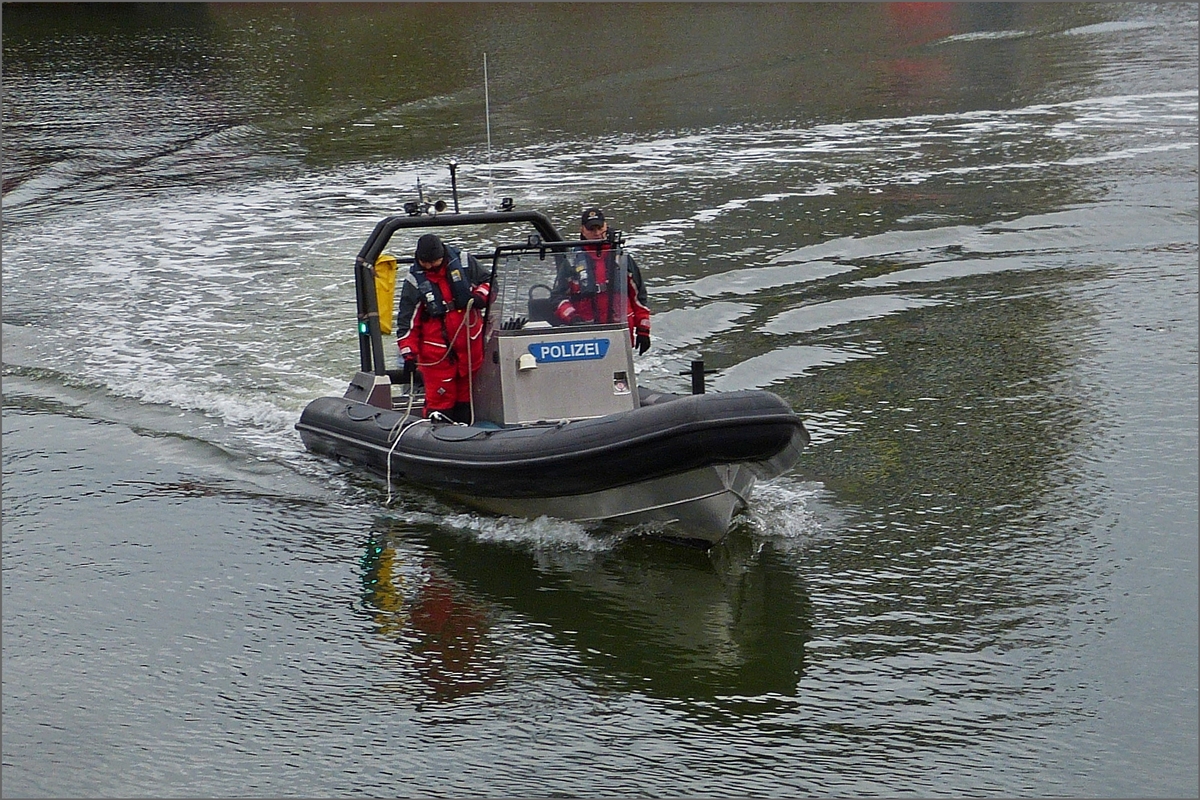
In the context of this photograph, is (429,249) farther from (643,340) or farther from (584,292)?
(643,340)

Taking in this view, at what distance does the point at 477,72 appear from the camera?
2228 cm

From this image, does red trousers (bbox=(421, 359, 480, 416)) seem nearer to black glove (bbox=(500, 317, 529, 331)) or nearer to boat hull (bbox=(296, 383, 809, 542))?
boat hull (bbox=(296, 383, 809, 542))

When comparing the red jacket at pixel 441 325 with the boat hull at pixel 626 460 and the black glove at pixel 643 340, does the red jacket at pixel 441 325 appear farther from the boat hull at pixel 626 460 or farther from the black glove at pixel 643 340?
the black glove at pixel 643 340

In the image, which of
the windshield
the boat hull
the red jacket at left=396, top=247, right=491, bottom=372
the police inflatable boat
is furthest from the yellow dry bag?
the windshield

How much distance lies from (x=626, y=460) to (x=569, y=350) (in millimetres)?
939

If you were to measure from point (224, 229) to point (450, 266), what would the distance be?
728cm

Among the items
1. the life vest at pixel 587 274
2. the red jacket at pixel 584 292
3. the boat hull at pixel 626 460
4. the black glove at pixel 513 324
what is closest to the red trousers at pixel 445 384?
the boat hull at pixel 626 460

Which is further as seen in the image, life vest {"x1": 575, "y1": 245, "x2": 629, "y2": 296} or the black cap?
the black cap

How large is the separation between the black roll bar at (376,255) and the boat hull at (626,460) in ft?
2.58

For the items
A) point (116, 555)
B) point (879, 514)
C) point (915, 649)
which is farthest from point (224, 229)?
point (915, 649)

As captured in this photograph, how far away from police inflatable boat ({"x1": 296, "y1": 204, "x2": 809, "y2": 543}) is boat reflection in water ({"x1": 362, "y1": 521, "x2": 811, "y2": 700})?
0.71 feet

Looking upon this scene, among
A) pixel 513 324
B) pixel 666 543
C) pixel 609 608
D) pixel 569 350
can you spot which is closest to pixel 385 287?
pixel 513 324

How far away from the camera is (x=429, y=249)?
7188 mm

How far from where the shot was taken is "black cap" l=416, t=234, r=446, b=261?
7167mm
